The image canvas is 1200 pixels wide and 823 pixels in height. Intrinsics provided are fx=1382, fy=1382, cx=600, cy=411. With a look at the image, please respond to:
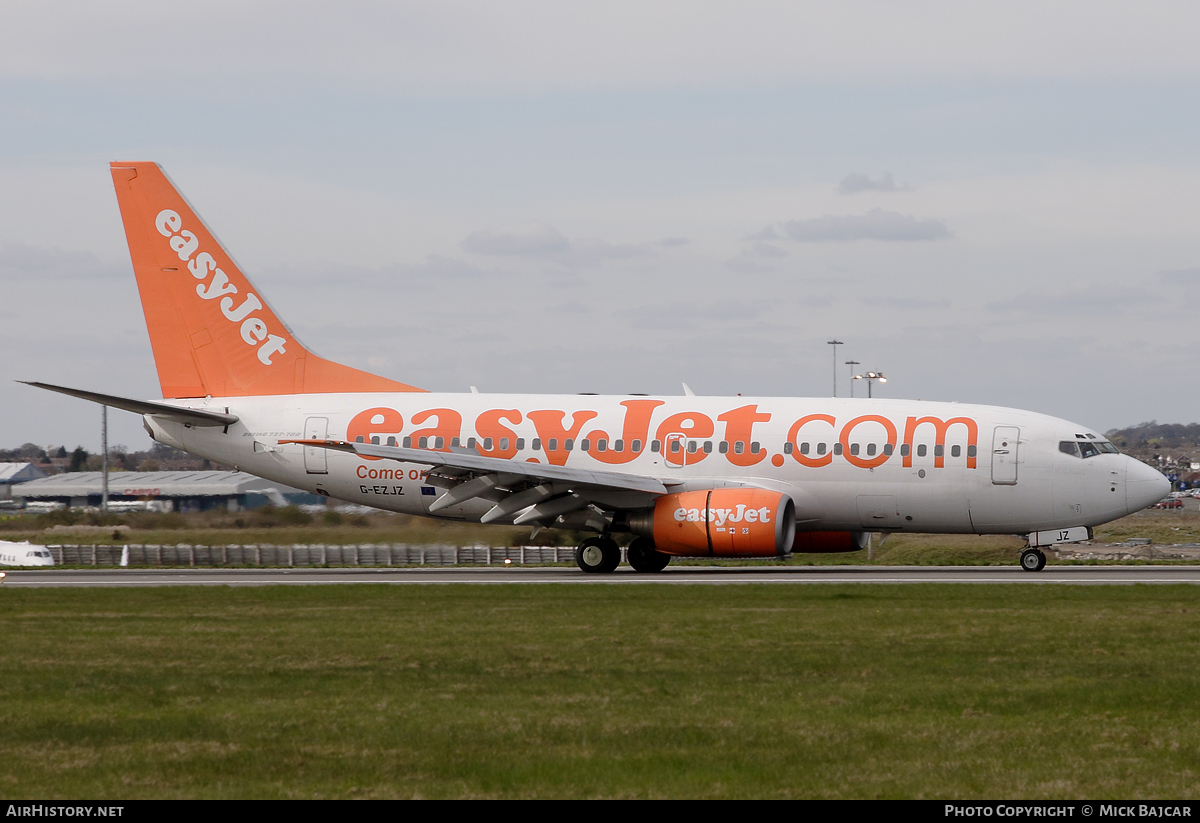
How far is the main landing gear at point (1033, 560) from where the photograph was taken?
3062 centimetres

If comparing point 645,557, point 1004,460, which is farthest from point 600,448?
point 1004,460

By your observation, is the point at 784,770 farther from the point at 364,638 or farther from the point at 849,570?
the point at 849,570

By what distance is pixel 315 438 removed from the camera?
3369 cm

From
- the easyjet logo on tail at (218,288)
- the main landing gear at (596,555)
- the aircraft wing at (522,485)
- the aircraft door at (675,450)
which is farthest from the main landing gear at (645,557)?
the easyjet logo on tail at (218,288)

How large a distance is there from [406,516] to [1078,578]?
16.9 metres

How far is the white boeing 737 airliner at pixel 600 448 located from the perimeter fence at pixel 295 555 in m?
2.70

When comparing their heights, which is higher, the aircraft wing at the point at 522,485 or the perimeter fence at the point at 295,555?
the aircraft wing at the point at 522,485

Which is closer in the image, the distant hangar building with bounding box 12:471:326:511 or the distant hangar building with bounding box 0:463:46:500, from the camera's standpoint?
the distant hangar building with bounding box 12:471:326:511

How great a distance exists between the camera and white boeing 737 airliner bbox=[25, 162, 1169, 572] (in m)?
30.3

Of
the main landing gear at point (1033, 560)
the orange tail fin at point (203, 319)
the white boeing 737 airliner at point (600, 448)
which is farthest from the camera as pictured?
the orange tail fin at point (203, 319)

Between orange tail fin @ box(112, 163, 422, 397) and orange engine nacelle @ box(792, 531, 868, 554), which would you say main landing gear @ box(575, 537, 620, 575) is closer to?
orange engine nacelle @ box(792, 531, 868, 554)

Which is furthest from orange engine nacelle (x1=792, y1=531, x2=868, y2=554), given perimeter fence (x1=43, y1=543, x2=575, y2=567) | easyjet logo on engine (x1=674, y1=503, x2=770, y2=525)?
perimeter fence (x1=43, y1=543, x2=575, y2=567)

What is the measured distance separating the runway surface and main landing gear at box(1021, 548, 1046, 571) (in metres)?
0.33

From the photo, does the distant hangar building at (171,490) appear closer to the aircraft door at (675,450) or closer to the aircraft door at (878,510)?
the aircraft door at (675,450)
